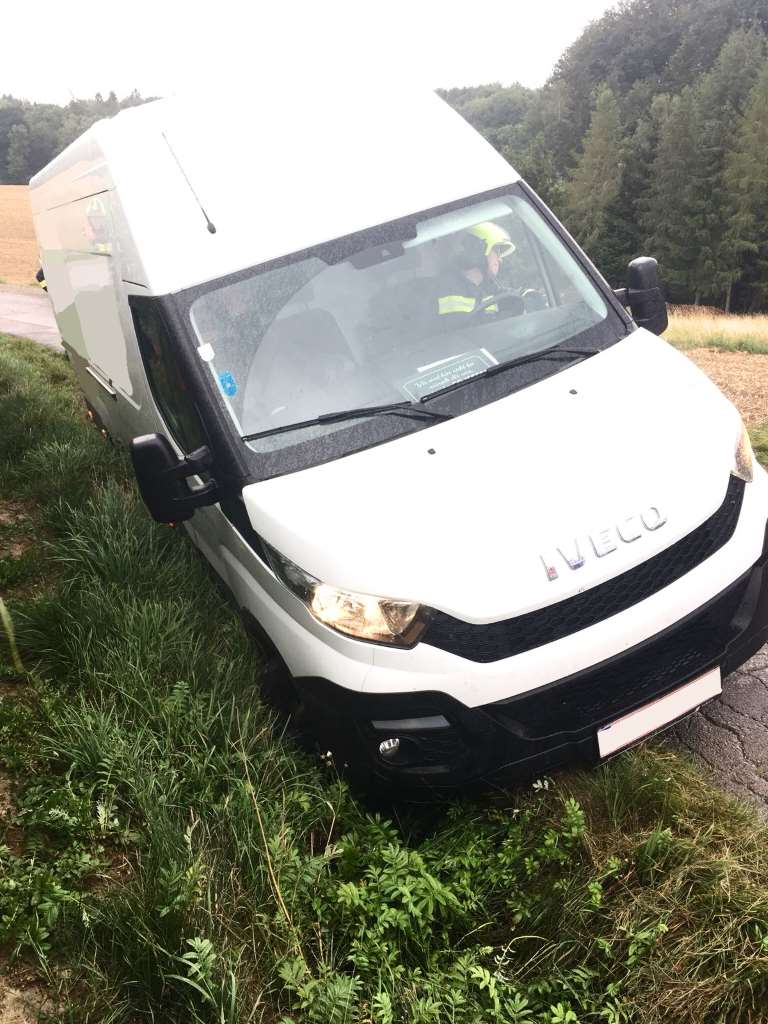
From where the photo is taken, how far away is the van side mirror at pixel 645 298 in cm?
455

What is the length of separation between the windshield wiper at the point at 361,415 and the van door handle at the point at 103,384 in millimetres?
2743

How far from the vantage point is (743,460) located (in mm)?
3713

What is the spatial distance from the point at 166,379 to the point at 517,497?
1.89 meters

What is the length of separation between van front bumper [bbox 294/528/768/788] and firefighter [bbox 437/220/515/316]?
1685 mm

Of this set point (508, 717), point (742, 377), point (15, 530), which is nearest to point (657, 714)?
point (508, 717)

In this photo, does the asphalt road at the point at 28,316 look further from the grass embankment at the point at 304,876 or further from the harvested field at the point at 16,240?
the grass embankment at the point at 304,876

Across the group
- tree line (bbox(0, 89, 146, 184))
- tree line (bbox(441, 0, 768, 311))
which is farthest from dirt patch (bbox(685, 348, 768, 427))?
tree line (bbox(0, 89, 146, 184))

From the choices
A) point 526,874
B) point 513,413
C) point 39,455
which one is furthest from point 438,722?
point 39,455

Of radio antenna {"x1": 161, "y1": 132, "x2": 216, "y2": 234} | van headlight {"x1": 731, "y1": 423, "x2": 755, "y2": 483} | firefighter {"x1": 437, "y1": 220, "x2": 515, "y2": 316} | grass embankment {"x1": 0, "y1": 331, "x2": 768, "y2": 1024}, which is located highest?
radio antenna {"x1": 161, "y1": 132, "x2": 216, "y2": 234}

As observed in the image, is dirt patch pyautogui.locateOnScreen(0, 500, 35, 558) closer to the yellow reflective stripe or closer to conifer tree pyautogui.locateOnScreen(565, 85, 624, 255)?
the yellow reflective stripe

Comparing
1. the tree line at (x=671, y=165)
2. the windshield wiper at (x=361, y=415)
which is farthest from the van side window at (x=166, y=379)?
the tree line at (x=671, y=165)

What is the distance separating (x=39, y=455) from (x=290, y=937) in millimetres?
4610

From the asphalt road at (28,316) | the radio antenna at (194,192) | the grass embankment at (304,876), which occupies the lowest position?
the asphalt road at (28,316)

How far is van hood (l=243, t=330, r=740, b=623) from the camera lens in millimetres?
3111
